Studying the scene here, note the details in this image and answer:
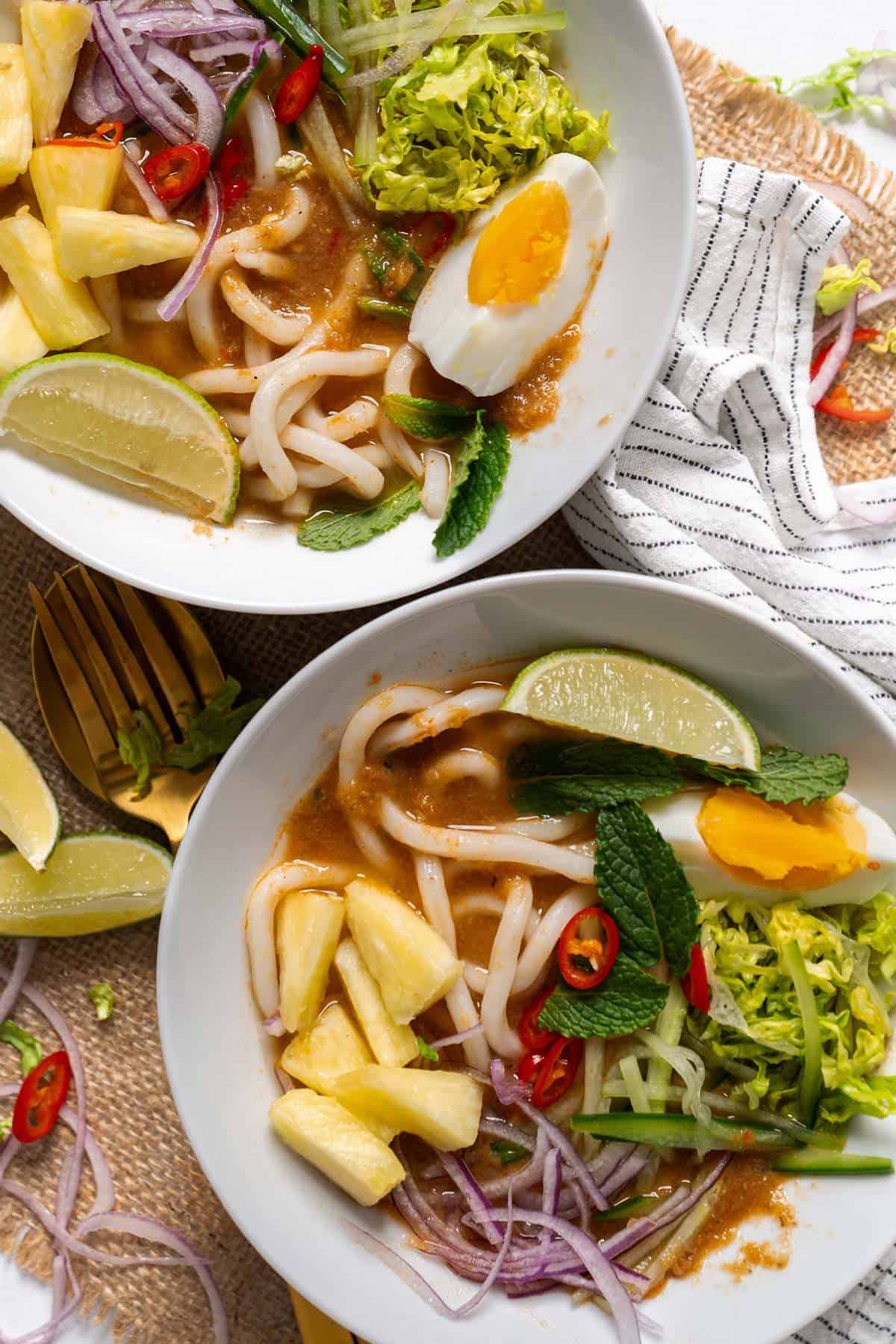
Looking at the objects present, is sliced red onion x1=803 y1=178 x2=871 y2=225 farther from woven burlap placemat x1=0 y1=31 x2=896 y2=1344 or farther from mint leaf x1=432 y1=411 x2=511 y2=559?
mint leaf x1=432 y1=411 x2=511 y2=559

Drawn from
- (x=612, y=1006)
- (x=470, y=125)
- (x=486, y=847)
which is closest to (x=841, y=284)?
(x=470, y=125)

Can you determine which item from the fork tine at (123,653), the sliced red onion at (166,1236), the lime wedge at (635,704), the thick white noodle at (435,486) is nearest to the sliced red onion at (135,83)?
the thick white noodle at (435,486)

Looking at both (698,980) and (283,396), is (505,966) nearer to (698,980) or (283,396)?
(698,980)

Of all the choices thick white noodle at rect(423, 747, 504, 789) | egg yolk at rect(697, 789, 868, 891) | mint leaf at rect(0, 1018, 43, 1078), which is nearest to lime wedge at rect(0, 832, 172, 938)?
mint leaf at rect(0, 1018, 43, 1078)

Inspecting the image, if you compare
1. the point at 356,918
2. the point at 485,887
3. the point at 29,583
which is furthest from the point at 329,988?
the point at 29,583

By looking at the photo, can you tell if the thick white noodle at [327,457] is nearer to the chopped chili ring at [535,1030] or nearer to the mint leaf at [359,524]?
the mint leaf at [359,524]

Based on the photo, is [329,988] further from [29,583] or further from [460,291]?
[460,291]
